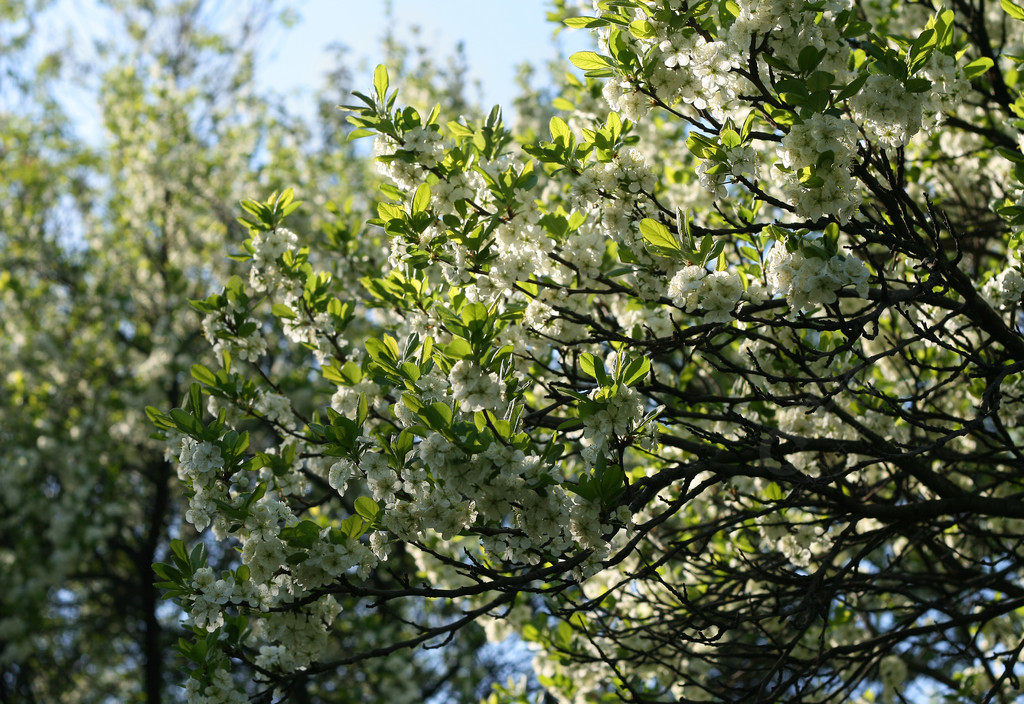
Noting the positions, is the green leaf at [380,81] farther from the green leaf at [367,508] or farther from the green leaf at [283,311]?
the green leaf at [367,508]

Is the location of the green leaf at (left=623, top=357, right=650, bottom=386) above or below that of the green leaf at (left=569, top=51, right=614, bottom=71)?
below

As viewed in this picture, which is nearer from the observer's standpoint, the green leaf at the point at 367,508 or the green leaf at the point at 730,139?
the green leaf at the point at 367,508

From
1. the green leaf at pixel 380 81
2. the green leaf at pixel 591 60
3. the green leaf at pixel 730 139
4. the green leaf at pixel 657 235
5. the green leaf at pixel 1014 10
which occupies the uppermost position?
the green leaf at pixel 380 81

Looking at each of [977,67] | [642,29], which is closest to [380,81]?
[642,29]

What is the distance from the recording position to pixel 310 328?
12.7ft

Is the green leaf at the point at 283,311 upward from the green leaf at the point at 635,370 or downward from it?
upward

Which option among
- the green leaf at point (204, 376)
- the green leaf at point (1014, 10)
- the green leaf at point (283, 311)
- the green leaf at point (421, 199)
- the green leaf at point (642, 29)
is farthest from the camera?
the green leaf at point (283, 311)

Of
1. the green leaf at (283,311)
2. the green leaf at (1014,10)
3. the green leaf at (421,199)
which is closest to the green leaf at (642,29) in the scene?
the green leaf at (421,199)

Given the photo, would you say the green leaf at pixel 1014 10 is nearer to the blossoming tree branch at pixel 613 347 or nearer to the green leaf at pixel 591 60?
the blossoming tree branch at pixel 613 347

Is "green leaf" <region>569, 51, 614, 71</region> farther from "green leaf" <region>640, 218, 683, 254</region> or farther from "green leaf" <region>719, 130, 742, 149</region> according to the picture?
"green leaf" <region>640, 218, 683, 254</region>

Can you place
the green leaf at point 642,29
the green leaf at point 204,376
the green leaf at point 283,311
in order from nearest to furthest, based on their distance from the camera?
1. the green leaf at point 642,29
2. the green leaf at point 204,376
3. the green leaf at point 283,311

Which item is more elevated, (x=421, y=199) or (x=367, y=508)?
(x=421, y=199)

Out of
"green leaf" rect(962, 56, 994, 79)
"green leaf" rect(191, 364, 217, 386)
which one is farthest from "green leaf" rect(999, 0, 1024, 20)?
"green leaf" rect(191, 364, 217, 386)

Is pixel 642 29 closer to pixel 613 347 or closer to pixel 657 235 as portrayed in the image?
pixel 657 235
